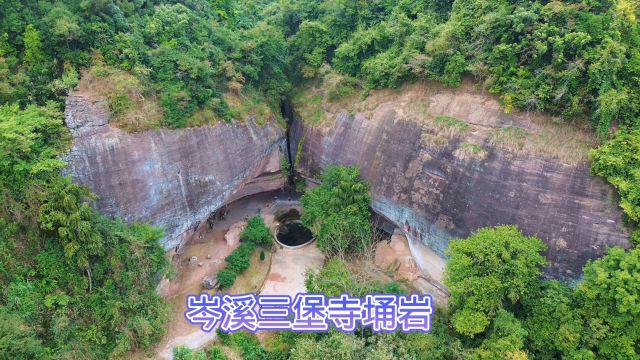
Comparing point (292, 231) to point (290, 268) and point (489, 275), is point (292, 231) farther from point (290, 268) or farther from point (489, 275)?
point (489, 275)

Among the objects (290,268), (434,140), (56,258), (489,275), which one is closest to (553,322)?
(489,275)

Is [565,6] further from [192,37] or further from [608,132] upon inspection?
[192,37]

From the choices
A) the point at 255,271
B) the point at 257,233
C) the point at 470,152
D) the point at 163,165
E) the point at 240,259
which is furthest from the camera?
the point at 257,233

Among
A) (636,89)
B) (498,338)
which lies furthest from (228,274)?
(636,89)

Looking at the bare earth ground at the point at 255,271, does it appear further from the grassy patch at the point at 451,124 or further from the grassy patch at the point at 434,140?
the grassy patch at the point at 451,124

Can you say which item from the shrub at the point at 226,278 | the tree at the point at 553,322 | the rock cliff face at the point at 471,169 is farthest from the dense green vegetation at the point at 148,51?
the tree at the point at 553,322

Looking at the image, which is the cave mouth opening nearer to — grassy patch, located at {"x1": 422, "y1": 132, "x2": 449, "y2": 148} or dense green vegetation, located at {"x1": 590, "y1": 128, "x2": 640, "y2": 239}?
grassy patch, located at {"x1": 422, "y1": 132, "x2": 449, "y2": 148}
